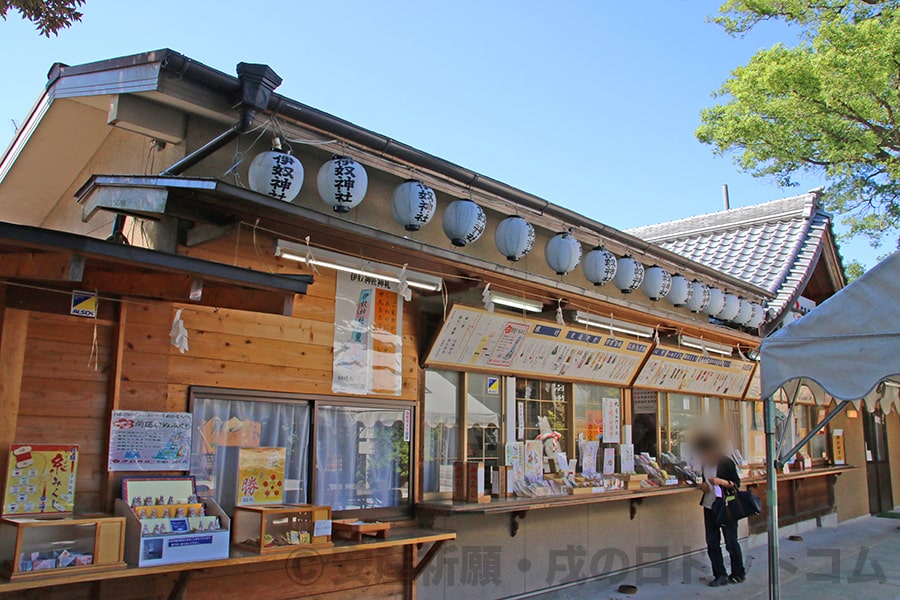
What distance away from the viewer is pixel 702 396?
12484 millimetres

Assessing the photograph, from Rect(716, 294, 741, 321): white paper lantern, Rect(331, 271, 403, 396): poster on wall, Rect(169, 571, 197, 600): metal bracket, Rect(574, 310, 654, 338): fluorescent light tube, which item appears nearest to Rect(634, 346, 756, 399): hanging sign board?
Rect(574, 310, 654, 338): fluorescent light tube

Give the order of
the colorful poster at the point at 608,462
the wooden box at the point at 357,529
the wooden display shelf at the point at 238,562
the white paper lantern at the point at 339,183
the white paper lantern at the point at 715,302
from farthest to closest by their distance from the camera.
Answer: the white paper lantern at the point at 715,302, the colorful poster at the point at 608,462, the white paper lantern at the point at 339,183, the wooden box at the point at 357,529, the wooden display shelf at the point at 238,562

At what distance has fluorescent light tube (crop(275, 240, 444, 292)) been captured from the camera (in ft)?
19.0

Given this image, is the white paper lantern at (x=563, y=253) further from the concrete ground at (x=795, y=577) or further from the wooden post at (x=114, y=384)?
the wooden post at (x=114, y=384)

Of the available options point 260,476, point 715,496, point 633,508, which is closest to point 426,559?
point 260,476

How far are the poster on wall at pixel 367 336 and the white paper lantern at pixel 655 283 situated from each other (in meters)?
4.64

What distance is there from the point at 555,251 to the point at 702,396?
19.2 ft

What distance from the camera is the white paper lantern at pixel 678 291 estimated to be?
10641 mm

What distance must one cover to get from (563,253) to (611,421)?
127 inches

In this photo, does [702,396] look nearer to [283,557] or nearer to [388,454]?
[388,454]

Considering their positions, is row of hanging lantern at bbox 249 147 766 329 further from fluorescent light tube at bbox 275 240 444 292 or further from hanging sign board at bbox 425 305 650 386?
hanging sign board at bbox 425 305 650 386

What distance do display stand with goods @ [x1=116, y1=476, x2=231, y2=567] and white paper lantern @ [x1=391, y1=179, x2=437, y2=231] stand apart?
10.1 feet

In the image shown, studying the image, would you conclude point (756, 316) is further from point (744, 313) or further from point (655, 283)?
point (655, 283)

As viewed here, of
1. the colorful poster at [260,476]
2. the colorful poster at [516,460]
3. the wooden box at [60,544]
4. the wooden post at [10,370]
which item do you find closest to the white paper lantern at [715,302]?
the colorful poster at [516,460]
